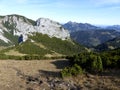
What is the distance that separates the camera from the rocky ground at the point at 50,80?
49656 mm

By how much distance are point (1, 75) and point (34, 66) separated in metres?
13.7

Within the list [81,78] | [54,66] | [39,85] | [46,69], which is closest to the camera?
[39,85]

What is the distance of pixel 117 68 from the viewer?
65.0 meters

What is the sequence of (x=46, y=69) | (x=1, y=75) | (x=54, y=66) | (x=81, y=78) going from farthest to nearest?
(x=54, y=66)
(x=46, y=69)
(x=1, y=75)
(x=81, y=78)

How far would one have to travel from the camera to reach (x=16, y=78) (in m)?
60.1

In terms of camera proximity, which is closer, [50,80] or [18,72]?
[50,80]

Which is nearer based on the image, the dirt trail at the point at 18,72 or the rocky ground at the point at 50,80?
the rocky ground at the point at 50,80

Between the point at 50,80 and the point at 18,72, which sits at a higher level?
the point at 50,80

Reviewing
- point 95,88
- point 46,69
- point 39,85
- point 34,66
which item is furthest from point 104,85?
point 34,66

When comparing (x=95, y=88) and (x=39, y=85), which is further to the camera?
(x=39, y=85)

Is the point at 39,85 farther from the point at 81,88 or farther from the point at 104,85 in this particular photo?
the point at 104,85

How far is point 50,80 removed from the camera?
184 ft

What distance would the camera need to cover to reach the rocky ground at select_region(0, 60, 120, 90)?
1955 inches

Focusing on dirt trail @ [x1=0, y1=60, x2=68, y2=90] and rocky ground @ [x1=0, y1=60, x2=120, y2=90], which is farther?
dirt trail @ [x1=0, y1=60, x2=68, y2=90]
